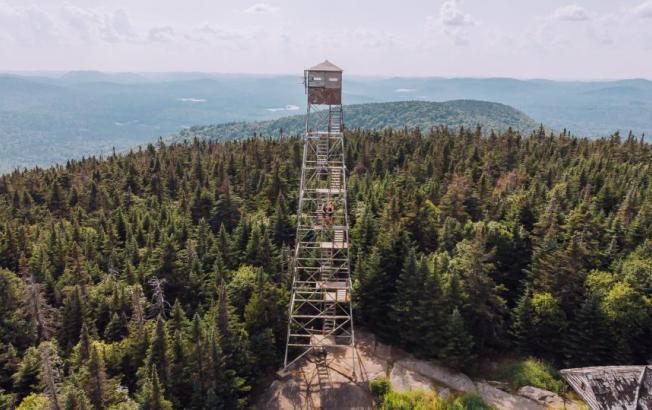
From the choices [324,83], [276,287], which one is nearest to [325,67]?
[324,83]

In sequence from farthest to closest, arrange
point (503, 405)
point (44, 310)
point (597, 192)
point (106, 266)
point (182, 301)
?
point (597, 192) < point (106, 266) < point (182, 301) < point (44, 310) < point (503, 405)

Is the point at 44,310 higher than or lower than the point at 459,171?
lower

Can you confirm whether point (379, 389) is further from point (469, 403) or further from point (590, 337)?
point (590, 337)

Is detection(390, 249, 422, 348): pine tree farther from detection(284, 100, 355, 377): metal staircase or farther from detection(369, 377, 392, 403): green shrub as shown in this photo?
detection(369, 377, 392, 403): green shrub

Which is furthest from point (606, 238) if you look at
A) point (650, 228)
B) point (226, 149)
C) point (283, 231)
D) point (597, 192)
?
point (226, 149)

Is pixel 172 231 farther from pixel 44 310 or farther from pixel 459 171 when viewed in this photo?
pixel 459 171
